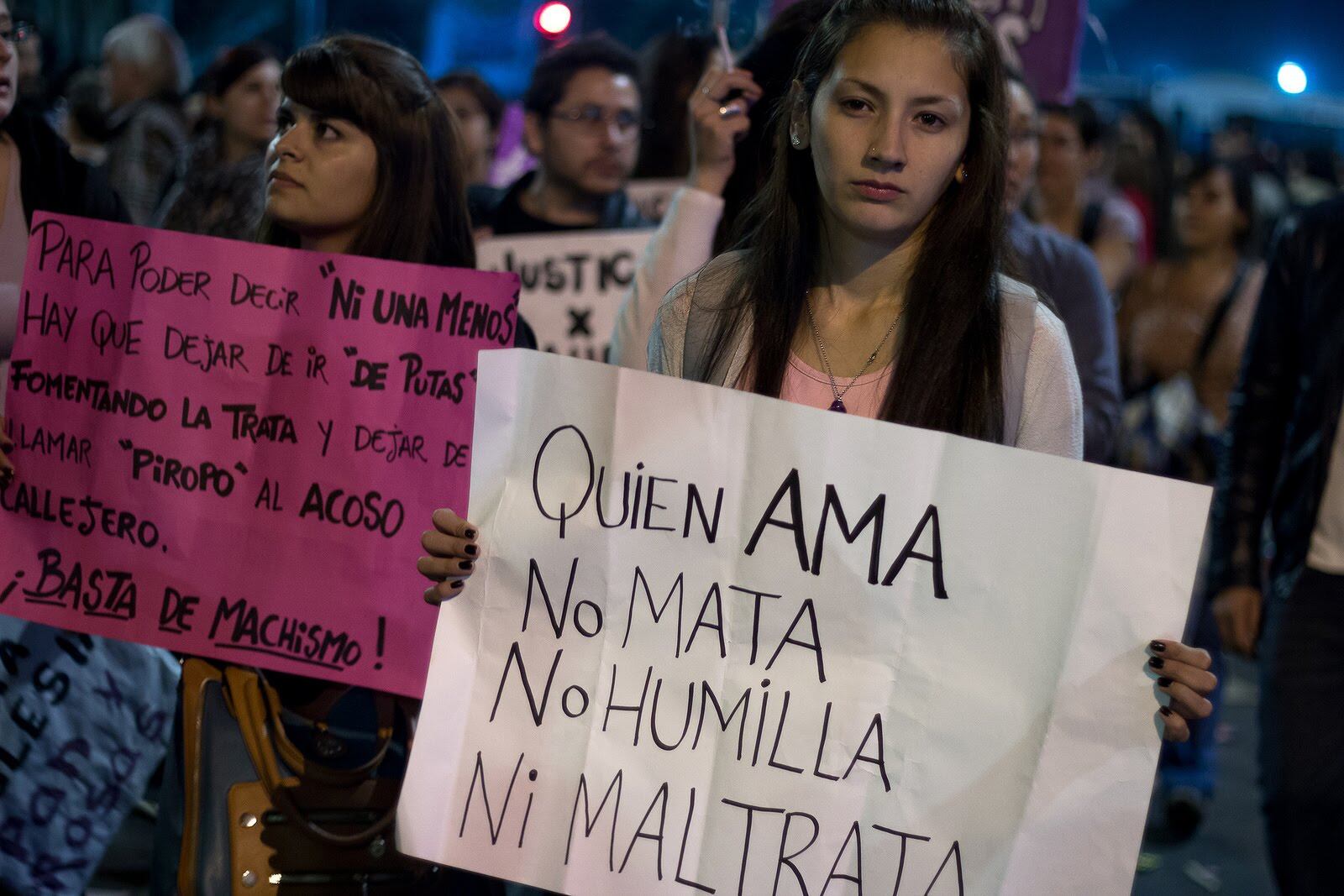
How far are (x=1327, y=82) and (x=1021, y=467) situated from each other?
54.9 feet

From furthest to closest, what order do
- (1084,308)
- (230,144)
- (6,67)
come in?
(230,144)
(1084,308)
(6,67)

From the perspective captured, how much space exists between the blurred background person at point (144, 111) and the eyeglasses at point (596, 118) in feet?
8.20

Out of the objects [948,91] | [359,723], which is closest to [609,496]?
[948,91]

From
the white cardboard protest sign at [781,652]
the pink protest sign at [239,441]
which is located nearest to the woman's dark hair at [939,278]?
the white cardboard protest sign at [781,652]

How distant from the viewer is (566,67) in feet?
14.8

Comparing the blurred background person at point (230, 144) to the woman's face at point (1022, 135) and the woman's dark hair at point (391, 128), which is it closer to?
the woman's dark hair at point (391, 128)

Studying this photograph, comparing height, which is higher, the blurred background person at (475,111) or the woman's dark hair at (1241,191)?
the woman's dark hair at (1241,191)

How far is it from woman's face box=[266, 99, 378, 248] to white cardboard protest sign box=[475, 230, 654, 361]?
159 centimetres

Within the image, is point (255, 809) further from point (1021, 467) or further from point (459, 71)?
point (459, 71)

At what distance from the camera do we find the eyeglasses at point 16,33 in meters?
2.76

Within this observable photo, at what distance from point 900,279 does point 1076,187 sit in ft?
13.2

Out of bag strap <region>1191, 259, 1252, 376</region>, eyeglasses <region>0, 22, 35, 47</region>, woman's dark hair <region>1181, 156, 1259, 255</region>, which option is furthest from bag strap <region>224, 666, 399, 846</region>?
woman's dark hair <region>1181, 156, 1259, 255</region>

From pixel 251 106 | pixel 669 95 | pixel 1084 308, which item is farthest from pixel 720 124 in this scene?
pixel 251 106

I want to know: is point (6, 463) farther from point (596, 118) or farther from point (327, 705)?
point (596, 118)
